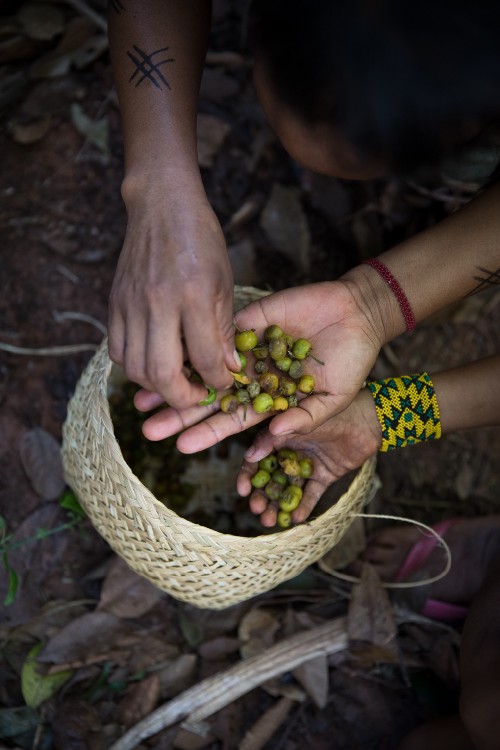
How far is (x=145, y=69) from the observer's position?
1.87 m

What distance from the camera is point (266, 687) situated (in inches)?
101

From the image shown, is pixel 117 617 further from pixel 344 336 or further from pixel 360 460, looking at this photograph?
pixel 344 336

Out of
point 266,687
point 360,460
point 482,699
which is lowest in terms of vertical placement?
point 266,687

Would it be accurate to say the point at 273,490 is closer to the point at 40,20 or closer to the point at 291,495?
the point at 291,495

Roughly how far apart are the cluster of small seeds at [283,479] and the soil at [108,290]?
640 mm

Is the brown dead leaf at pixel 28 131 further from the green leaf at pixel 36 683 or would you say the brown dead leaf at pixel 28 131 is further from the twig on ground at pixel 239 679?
the twig on ground at pixel 239 679

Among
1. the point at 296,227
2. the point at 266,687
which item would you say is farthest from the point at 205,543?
the point at 296,227

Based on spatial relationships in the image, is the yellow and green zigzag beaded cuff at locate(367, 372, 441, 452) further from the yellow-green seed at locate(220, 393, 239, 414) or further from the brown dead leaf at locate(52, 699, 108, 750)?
the brown dead leaf at locate(52, 699, 108, 750)

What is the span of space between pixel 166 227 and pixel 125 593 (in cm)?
160

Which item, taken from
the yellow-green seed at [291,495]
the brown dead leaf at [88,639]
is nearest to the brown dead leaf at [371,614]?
the yellow-green seed at [291,495]

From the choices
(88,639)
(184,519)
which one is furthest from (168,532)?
(88,639)

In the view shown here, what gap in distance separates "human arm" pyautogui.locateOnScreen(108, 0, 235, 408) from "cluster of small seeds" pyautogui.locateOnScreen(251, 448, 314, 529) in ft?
2.10

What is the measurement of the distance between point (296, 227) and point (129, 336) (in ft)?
5.61

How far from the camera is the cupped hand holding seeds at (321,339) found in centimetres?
210
